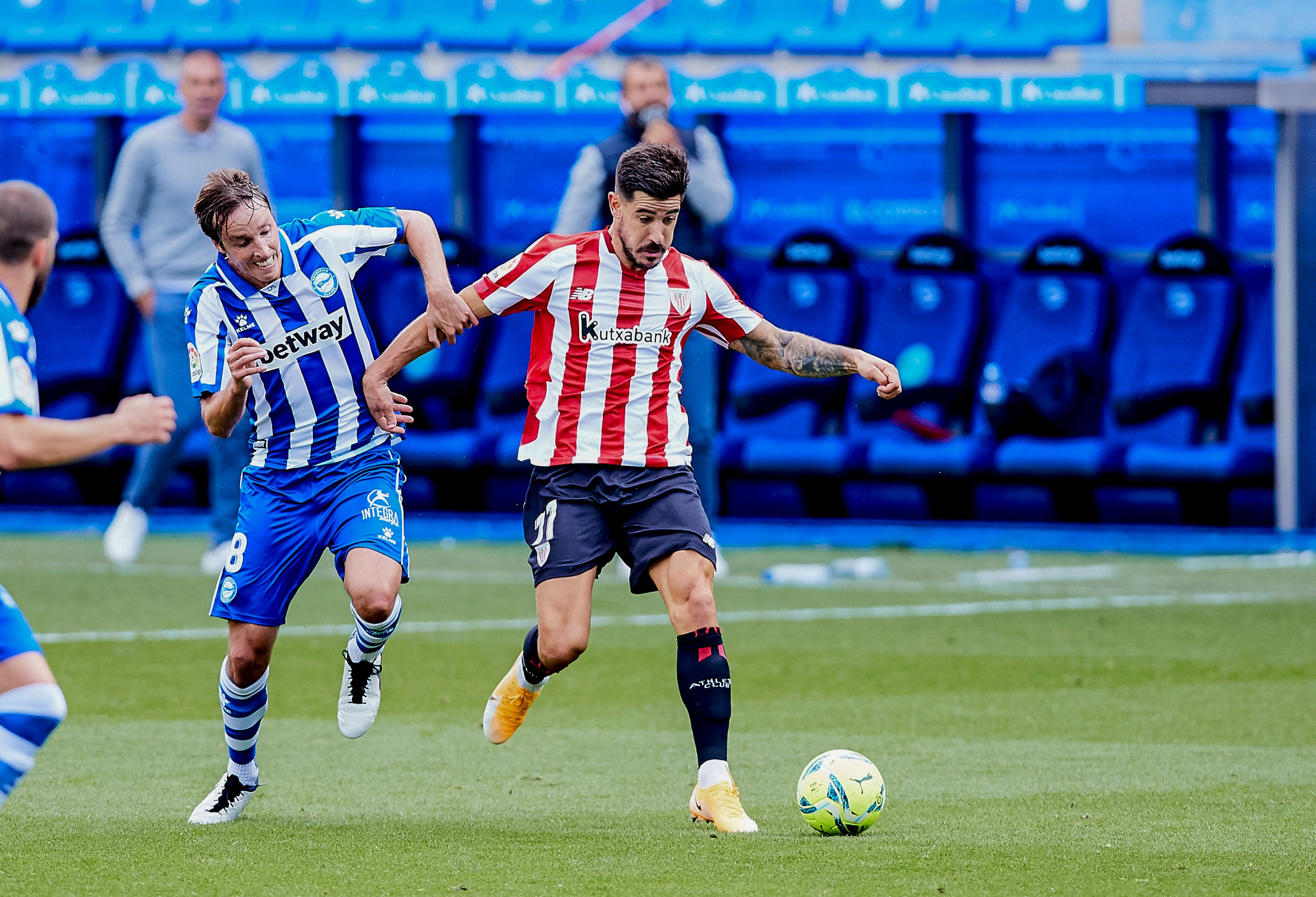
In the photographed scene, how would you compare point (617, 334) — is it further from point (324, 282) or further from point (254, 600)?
point (254, 600)

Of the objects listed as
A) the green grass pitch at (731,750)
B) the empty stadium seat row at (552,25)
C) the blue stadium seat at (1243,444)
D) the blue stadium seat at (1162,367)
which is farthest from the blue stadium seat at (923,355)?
the green grass pitch at (731,750)

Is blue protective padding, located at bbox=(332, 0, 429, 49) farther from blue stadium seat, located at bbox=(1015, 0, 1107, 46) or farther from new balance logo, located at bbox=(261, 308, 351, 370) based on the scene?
new balance logo, located at bbox=(261, 308, 351, 370)

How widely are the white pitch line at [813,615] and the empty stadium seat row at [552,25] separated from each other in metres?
4.88

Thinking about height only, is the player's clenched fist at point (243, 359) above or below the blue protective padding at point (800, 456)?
above

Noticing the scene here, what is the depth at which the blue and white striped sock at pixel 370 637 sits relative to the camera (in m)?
5.30

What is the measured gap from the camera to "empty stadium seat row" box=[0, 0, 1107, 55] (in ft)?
44.9

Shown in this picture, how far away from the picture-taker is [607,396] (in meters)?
5.34

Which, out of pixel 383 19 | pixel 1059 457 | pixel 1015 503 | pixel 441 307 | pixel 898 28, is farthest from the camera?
pixel 383 19

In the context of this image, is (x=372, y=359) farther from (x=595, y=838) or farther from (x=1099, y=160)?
(x=1099, y=160)

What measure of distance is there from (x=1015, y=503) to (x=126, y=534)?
544cm

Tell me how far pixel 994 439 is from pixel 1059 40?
2.72 meters

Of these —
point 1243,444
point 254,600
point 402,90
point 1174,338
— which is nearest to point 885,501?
point 1174,338

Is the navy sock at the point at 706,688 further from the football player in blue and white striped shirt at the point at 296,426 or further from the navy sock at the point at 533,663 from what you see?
the football player in blue and white striped shirt at the point at 296,426

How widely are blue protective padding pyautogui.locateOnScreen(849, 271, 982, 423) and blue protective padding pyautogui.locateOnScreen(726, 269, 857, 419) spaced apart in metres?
0.19
